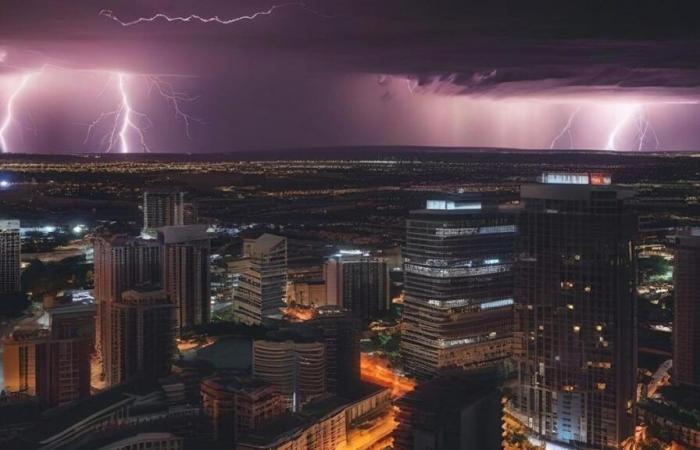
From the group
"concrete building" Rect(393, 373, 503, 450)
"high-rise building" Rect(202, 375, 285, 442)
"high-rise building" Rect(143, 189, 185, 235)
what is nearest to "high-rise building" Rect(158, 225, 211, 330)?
"high-rise building" Rect(202, 375, 285, 442)

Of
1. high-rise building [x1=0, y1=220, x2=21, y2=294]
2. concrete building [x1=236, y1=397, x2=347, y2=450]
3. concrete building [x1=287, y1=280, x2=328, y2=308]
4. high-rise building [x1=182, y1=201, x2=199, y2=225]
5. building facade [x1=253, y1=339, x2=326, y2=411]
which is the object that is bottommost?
concrete building [x1=236, y1=397, x2=347, y2=450]

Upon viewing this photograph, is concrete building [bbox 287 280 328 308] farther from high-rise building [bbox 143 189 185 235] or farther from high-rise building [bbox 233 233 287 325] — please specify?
high-rise building [bbox 143 189 185 235]

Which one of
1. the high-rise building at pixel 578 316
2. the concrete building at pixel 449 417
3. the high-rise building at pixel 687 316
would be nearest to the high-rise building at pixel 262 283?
the high-rise building at pixel 578 316

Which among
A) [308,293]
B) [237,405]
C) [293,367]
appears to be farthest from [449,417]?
[308,293]

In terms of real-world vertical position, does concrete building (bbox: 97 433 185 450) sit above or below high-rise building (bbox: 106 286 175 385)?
below

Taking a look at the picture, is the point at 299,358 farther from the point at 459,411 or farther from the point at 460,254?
the point at 459,411

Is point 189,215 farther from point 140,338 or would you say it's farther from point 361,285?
point 140,338

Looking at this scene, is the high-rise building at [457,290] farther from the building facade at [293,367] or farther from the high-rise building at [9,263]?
the high-rise building at [9,263]
